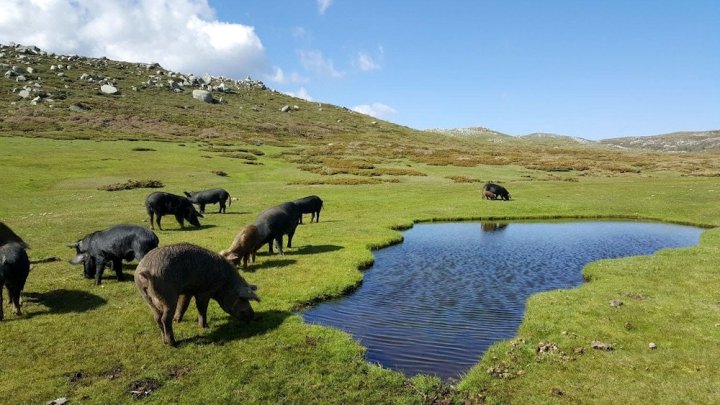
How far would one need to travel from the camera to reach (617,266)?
24.7 meters

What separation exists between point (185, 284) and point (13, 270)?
21.6 ft

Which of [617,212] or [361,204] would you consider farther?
[361,204]

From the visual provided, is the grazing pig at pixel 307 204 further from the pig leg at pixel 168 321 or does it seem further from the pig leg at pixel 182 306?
the pig leg at pixel 168 321

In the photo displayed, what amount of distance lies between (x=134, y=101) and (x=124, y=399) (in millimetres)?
180719

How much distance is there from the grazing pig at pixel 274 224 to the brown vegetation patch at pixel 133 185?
122 feet

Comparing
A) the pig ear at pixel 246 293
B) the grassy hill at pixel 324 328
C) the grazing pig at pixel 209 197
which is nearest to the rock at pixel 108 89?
the grassy hill at pixel 324 328

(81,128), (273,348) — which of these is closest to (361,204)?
(273,348)

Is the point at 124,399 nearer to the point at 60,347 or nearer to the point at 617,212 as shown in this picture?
the point at 60,347

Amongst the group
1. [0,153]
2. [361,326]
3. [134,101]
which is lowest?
[361,326]

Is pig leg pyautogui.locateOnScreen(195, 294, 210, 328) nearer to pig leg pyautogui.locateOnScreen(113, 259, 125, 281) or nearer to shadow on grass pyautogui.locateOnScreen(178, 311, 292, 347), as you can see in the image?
shadow on grass pyautogui.locateOnScreen(178, 311, 292, 347)

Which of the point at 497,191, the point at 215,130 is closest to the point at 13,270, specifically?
the point at 497,191

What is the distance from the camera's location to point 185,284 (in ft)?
48.0

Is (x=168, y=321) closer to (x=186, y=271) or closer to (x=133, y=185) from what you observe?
(x=186, y=271)

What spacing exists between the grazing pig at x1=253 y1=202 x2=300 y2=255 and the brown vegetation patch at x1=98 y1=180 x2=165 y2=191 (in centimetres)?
3716
